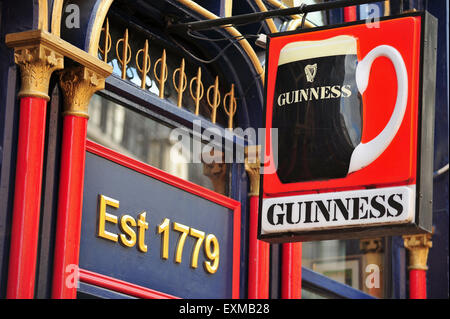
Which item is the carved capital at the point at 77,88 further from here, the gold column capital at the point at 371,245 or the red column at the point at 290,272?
the gold column capital at the point at 371,245

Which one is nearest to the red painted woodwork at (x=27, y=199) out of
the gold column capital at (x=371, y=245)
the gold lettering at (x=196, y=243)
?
the gold lettering at (x=196, y=243)

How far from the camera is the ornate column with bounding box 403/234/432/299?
15789 millimetres

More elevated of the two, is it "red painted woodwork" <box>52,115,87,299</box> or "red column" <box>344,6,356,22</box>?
"red column" <box>344,6,356,22</box>

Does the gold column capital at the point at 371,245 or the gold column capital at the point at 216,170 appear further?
the gold column capital at the point at 371,245

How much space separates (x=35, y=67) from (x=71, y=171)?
97cm

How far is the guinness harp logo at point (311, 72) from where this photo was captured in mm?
9820

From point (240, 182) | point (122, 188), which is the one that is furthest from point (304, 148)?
point (240, 182)

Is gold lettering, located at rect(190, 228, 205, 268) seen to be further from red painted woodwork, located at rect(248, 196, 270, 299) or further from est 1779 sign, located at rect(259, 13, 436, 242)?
est 1779 sign, located at rect(259, 13, 436, 242)

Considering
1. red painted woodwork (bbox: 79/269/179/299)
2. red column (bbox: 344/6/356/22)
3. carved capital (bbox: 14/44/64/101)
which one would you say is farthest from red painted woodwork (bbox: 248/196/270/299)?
carved capital (bbox: 14/44/64/101)

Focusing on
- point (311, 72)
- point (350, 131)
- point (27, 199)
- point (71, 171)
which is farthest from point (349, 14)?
point (27, 199)

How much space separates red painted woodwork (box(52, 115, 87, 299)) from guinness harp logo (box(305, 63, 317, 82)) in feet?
7.01

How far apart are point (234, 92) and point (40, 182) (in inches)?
158

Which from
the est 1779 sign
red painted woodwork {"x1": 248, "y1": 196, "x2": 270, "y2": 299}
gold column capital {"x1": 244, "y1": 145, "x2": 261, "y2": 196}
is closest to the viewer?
the est 1779 sign

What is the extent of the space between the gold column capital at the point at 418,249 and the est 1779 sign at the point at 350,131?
21.3 feet
